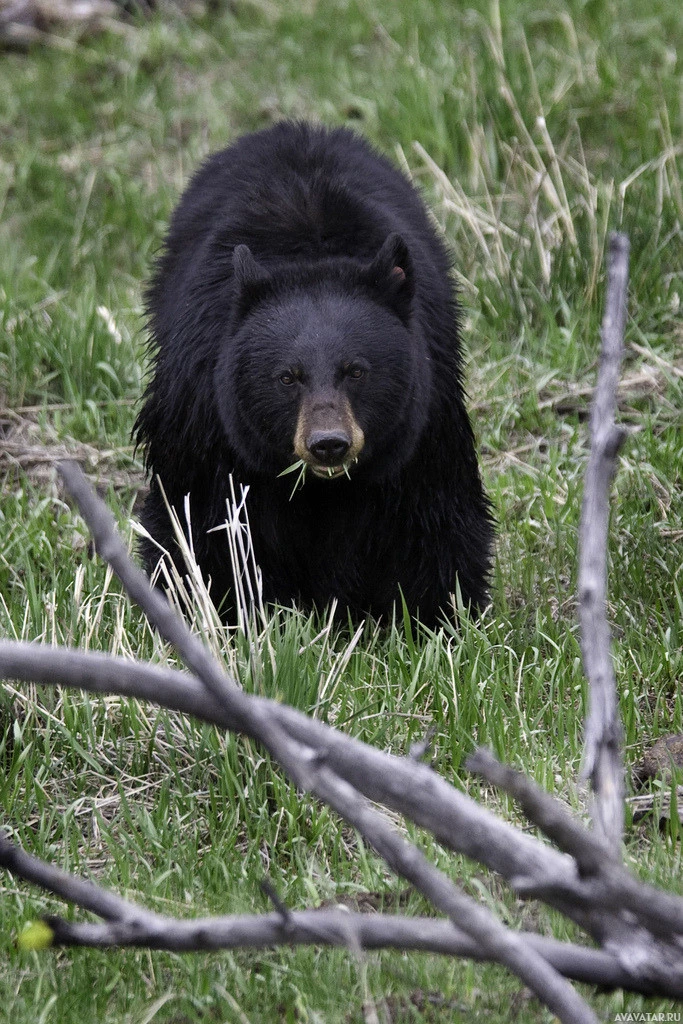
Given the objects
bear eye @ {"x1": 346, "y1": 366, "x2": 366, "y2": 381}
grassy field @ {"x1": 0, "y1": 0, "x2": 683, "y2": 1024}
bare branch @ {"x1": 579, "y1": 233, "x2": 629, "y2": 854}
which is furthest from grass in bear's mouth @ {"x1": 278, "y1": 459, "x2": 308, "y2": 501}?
bare branch @ {"x1": 579, "y1": 233, "x2": 629, "y2": 854}

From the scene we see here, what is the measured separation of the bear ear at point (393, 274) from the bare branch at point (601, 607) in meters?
1.78

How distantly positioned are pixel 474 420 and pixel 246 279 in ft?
5.72

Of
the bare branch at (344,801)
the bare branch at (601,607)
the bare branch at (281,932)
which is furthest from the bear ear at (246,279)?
the bare branch at (281,932)

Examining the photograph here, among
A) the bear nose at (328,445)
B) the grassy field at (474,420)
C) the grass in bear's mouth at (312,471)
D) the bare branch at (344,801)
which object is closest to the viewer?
the bare branch at (344,801)

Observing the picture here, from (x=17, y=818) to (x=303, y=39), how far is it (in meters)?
6.71

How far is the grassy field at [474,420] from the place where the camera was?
106 inches

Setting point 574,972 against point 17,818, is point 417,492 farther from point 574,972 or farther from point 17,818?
point 574,972

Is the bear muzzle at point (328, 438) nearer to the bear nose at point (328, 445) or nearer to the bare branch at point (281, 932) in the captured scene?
the bear nose at point (328, 445)

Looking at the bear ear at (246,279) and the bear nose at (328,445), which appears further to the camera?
the bear ear at (246,279)

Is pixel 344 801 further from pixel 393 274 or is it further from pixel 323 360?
pixel 393 274

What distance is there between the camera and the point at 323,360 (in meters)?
3.75

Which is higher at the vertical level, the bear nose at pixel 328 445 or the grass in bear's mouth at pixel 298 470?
the bear nose at pixel 328 445

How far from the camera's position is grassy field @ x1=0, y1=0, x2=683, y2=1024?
8.84 ft

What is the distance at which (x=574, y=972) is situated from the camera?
1861 millimetres
